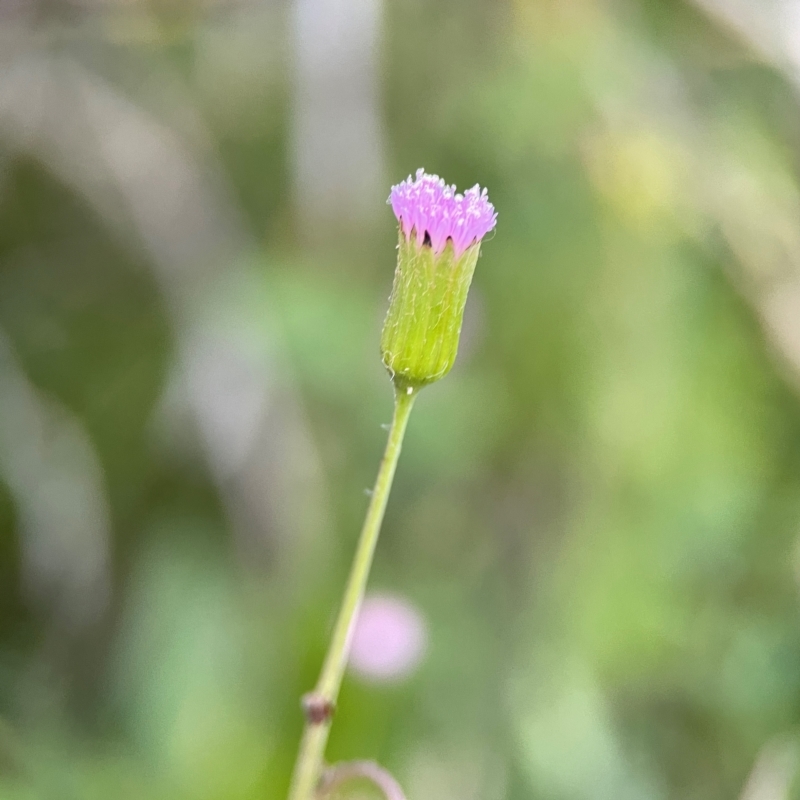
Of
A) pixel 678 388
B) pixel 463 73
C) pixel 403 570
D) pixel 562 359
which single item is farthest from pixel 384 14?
pixel 403 570

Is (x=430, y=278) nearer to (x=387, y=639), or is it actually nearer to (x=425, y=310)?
(x=425, y=310)

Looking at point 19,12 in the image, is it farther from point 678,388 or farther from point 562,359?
point 678,388

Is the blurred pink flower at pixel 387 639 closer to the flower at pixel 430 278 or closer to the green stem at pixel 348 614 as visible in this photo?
the green stem at pixel 348 614

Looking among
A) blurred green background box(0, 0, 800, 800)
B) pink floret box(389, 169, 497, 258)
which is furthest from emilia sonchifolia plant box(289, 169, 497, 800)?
blurred green background box(0, 0, 800, 800)

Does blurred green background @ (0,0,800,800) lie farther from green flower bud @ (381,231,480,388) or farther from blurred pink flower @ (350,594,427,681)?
green flower bud @ (381,231,480,388)

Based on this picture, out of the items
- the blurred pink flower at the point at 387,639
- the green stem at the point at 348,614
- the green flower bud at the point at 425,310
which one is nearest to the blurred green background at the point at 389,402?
the blurred pink flower at the point at 387,639

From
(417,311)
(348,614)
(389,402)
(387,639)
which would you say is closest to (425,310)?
(417,311)

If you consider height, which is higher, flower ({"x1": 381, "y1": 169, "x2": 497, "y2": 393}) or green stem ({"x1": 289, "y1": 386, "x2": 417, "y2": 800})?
flower ({"x1": 381, "y1": 169, "x2": 497, "y2": 393})

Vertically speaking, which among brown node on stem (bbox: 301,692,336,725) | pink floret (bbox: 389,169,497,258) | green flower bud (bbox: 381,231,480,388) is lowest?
brown node on stem (bbox: 301,692,336,725)
